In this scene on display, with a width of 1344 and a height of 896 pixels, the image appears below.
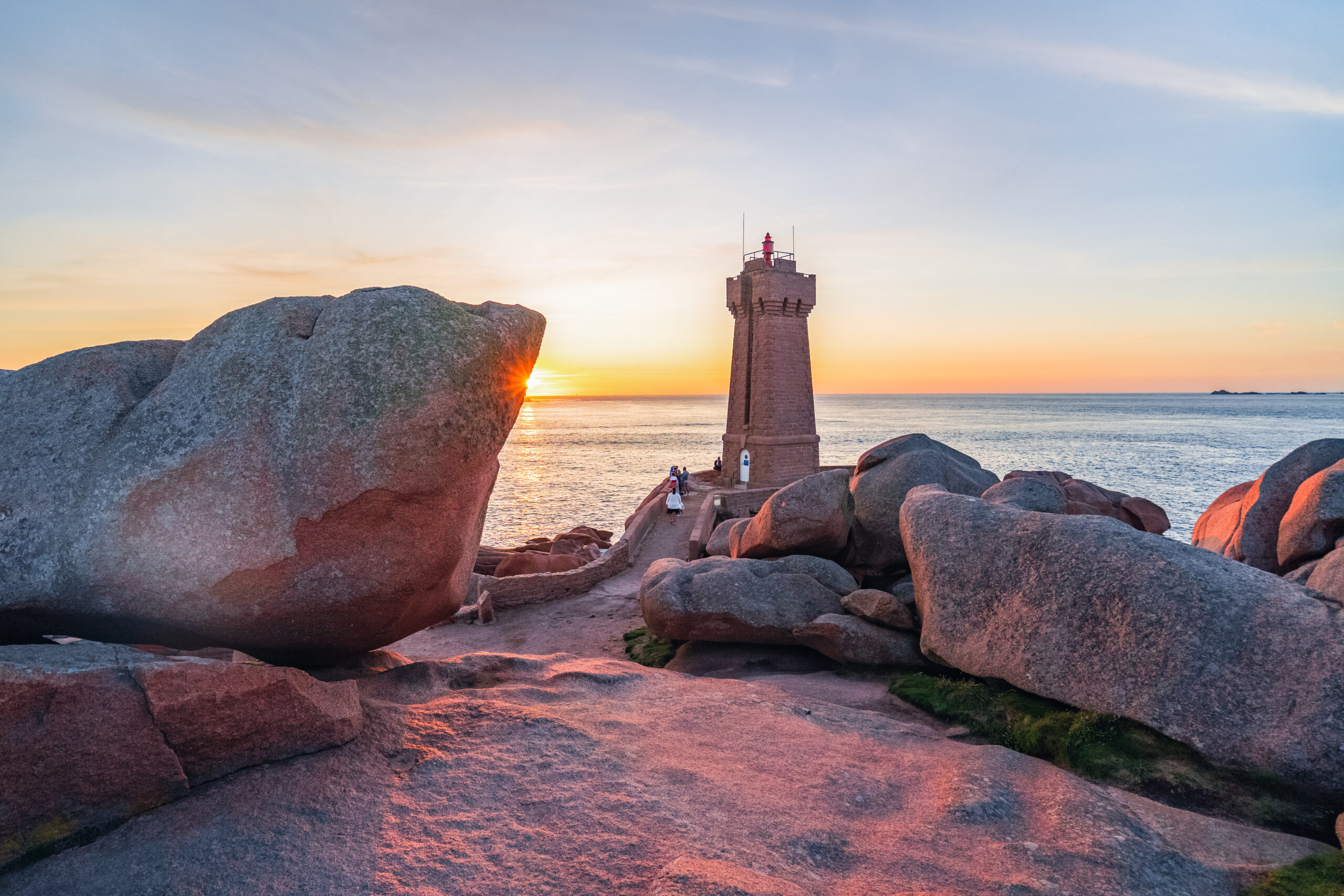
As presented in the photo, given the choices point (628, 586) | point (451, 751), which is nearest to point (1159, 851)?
point (451, 751)

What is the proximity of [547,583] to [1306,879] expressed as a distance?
1354 centimetres

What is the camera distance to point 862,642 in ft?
28.5

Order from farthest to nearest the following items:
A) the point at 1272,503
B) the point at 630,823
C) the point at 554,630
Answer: the point at 554,630 → the point at 1272,503 → the point at 630,823

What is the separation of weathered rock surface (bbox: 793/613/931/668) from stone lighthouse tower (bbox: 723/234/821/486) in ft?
69.5

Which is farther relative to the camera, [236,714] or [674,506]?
[674,506]

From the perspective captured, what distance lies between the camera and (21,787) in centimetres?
382

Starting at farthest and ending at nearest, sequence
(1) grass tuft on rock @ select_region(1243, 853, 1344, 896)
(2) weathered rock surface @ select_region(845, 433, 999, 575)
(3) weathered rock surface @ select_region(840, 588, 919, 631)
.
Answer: (2) weathered rock surface @ select_region(845, 433, 999, 575), (3) weathered rock surface @ select_region(840, 588, 919, 631), (1) grass tuft on rock @ select_region(1243, 853, 1344, 896)

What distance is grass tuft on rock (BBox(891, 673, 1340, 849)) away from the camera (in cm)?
499

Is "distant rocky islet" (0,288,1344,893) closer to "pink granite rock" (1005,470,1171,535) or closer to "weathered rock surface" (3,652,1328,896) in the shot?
"weathered rock surface" (3,652,1328,896)

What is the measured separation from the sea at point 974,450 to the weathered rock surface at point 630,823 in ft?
95.1

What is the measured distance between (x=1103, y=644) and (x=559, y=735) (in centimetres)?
488

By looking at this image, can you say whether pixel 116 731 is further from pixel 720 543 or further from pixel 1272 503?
pixel 1272 503

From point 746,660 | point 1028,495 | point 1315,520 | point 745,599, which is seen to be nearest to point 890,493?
point 1028,495

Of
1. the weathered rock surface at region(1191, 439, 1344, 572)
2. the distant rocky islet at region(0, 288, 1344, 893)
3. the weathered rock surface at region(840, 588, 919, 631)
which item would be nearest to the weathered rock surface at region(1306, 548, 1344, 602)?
the distant rocky islet at region(0, 288, 1344, 893)
